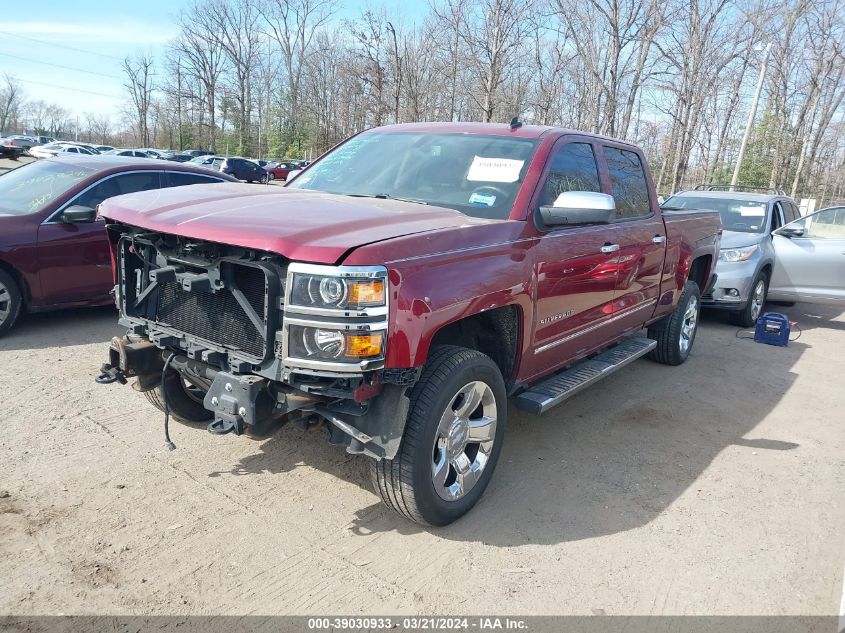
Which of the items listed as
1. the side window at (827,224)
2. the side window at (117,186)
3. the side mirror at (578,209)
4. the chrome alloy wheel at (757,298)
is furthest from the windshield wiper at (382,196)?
the side window at (827,224)

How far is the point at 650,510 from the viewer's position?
12.0ft

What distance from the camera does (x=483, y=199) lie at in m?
3.73

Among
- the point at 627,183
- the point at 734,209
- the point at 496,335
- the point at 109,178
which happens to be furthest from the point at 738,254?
the point at 109,178

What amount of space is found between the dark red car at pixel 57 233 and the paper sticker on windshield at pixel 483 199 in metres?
3.85

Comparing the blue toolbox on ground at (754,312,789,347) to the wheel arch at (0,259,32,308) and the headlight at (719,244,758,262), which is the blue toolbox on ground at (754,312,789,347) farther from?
the wheel arch at (0,259,32,308)

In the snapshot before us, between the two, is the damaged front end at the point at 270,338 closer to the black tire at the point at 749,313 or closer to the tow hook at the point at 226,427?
the tow hook at the point at 226,427

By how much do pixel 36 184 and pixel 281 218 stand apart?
4.85m

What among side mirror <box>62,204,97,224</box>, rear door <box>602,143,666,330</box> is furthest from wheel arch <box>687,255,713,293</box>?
side mirror <box>62,204,97,224</box>

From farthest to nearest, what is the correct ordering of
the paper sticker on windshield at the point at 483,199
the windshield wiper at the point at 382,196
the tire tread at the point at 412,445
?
the windshield wiper at the point at 382,196
the paper sticker on windshield at the point at 483,199
the tire tread at the point at 412,445

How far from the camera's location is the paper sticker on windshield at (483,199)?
3695 millimetres

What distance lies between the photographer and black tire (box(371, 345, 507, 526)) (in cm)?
292

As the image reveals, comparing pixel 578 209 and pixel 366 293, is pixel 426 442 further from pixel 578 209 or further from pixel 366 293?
pixel 578 209

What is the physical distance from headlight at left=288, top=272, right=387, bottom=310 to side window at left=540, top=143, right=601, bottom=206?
61.6 inches

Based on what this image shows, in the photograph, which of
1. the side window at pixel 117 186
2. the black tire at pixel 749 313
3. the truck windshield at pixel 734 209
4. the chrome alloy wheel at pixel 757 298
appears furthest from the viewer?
the truck windshield at pixel 734 209
